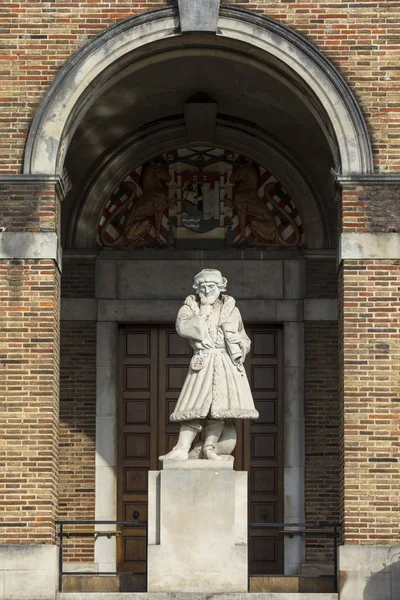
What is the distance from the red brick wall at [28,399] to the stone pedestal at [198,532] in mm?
1322

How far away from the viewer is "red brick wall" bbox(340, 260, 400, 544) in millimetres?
20938

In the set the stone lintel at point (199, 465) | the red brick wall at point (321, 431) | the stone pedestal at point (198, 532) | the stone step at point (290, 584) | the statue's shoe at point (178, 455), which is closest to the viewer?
the stone pedestal at point (198, 532)

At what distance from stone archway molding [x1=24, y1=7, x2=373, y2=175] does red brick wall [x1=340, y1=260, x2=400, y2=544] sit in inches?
55.2

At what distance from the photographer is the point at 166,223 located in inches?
1012

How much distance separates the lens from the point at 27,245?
21.4m

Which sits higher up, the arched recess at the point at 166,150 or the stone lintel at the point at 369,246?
the arched recess at the point at 166,150

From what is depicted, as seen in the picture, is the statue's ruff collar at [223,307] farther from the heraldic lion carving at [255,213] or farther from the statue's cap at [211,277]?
the heraldic lion carving at [255,213]

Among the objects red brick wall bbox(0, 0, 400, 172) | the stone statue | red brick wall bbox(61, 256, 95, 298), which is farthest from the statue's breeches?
red brick wall bbox(61, 256, 95, 298)

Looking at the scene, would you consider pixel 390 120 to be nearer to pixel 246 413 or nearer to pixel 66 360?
pixel 246 413

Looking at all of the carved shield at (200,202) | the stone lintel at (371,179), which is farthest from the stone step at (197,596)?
the carved shield at (200,202)

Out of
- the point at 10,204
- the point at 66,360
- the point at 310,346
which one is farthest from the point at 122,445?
the point at 10,204

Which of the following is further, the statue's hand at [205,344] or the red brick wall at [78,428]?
the red brick wall at [78,428]

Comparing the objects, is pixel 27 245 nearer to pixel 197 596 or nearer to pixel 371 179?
pixel 371 179

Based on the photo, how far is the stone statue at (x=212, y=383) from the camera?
21078mm
